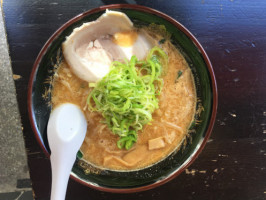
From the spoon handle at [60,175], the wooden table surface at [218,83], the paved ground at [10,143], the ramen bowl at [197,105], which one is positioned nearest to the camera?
the spoon handle at [60,175]

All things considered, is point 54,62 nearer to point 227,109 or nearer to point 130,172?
point 130,172

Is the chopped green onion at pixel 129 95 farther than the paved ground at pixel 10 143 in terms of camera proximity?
No

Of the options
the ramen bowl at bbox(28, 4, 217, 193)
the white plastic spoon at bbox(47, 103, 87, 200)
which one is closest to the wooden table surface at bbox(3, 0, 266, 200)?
the ramen bowl at bbox(28, 4, 217, 193)

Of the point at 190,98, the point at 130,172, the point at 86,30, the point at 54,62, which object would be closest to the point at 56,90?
the point at 54,62

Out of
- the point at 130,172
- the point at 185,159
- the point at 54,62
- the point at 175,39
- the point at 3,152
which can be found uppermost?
the point at 175,39

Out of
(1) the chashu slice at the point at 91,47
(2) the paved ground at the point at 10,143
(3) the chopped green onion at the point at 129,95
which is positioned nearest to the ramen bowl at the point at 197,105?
(1) the chashu slice at the point at 91,47

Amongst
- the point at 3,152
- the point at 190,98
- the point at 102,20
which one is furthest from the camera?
the point at 3,152

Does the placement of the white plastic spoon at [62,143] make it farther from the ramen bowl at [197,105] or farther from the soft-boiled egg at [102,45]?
the soft-boiled egg at [102,45]

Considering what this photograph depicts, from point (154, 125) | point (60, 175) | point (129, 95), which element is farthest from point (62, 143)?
point (154, 125)
